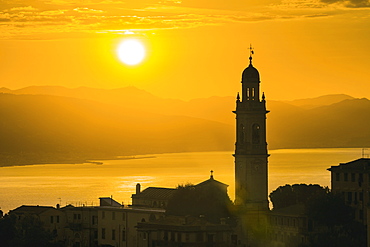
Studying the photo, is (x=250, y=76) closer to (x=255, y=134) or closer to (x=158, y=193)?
(x=255, y=134)

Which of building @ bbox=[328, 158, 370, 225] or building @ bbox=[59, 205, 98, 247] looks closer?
building @ bbox=[328, 158, 370, 225]

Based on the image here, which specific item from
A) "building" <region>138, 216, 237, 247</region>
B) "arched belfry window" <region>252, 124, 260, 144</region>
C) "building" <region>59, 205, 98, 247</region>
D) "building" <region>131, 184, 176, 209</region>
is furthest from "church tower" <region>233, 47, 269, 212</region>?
"building" <region>59, 205, 98, 247</region>

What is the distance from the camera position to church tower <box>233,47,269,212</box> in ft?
338

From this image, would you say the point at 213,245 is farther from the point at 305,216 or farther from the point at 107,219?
the point at 107,219

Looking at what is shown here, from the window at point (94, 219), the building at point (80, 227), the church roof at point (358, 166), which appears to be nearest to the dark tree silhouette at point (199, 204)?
the church roof at point (358, 166)

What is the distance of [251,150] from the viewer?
104000mm

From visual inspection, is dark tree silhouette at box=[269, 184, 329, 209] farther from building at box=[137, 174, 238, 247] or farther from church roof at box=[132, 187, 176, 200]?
building at box=[137, 174, 238, 247]

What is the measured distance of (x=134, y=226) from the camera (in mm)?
102938

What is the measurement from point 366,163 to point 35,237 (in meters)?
26.6

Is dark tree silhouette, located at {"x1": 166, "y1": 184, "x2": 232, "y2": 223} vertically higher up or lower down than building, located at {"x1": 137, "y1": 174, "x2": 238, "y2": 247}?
higher up

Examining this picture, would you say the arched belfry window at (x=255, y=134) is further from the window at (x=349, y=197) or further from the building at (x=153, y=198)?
the building at (x=153, y=198)

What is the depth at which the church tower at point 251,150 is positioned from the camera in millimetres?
103062

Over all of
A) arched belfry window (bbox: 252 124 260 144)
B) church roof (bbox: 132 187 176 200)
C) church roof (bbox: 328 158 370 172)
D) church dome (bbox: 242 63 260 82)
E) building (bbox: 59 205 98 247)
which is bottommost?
building (bbox: 59 205 98 247)

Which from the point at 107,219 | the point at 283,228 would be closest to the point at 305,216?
the point at 283,228
